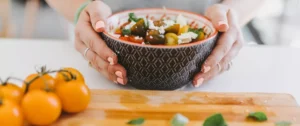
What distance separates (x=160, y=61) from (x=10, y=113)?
0.90 feet

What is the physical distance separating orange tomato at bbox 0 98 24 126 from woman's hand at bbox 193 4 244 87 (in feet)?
1.15

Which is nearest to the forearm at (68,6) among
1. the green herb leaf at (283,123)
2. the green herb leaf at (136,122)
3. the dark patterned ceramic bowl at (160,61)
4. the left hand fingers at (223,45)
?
the dark patterned ceramic bowl at (160,61)

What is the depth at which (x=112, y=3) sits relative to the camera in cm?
125

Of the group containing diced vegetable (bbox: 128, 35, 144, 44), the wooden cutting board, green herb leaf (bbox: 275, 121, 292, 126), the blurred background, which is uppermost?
diced vegetable (bbox: 128, 35, 144, 44)

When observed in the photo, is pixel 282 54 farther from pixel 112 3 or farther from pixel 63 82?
pixel 63 82

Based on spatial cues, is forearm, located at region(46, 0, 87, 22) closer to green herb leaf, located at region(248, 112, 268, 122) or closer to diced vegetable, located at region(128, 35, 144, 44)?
diced vegetable, located at region(128, 35, 144, 44)

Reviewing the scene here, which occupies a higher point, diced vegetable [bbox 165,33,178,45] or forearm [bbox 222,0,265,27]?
diced vegetable [bbox 165,33,178,45]

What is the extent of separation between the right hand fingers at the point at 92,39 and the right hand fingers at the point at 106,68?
0.01m

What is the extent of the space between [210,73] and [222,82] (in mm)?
58

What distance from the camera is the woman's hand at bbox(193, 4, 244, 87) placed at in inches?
36.9

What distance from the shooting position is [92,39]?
96cm

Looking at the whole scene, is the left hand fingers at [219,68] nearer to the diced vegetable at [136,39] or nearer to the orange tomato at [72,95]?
the diced vegetable at [136,39]

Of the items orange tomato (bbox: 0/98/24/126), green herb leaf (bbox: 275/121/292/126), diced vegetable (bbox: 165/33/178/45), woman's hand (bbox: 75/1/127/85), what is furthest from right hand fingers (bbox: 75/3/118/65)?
green herb leaf (bbox: 275/121/292/126)

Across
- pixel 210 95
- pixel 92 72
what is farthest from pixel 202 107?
pixel 92 72
